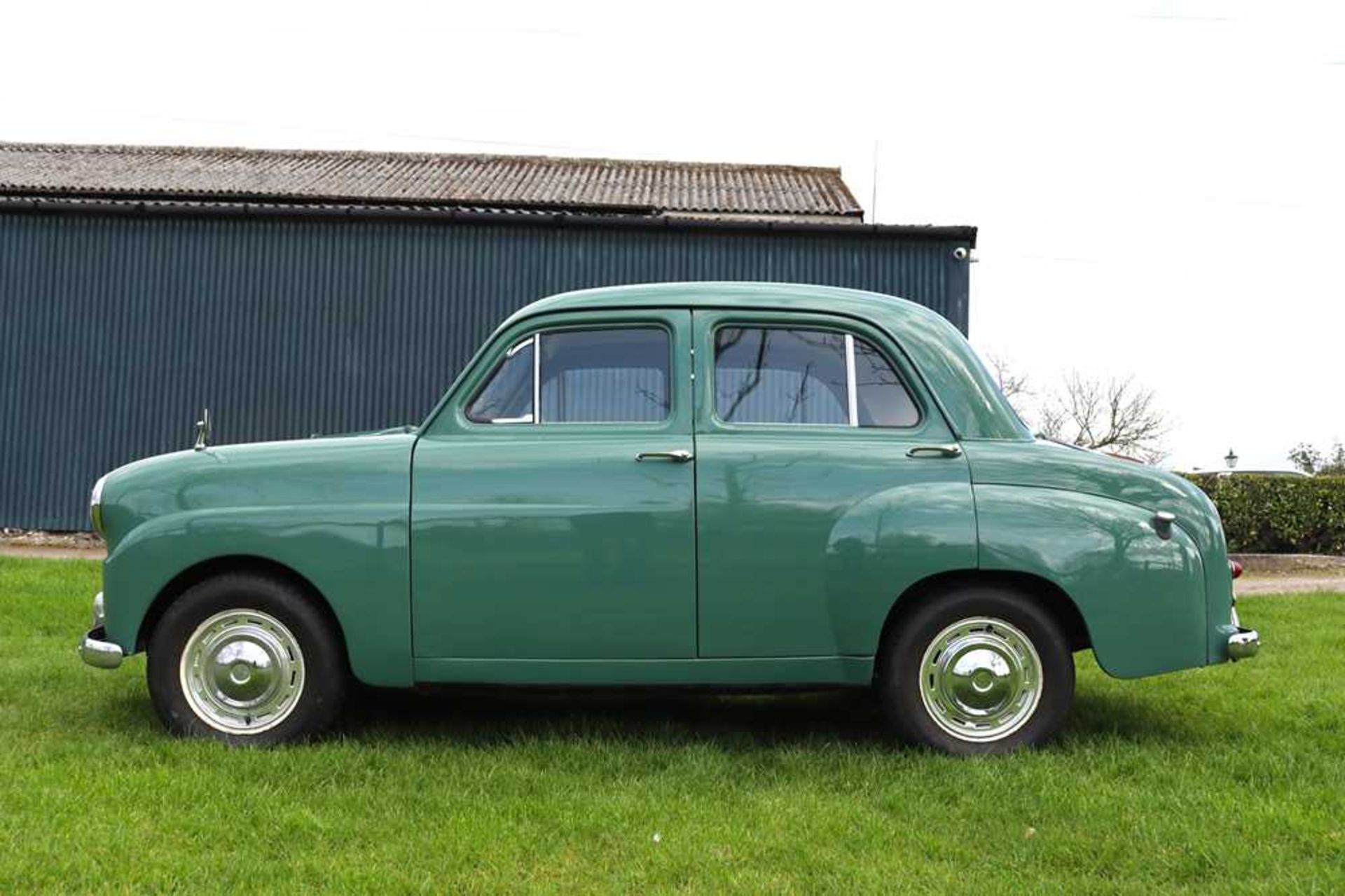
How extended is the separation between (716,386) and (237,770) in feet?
7.69

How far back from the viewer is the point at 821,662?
4.65m

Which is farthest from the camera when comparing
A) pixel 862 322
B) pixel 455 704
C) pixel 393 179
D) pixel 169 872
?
pixel 393 179

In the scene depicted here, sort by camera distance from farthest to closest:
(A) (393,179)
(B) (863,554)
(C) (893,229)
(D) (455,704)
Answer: (A) (393,179), (C) (893,229), (D) (455,704), (B) (863,554)

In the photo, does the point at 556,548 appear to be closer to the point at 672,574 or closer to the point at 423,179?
the point at 672,574

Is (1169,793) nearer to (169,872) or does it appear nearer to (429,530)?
(429,530)

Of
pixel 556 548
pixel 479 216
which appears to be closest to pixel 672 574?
pixel 556 548

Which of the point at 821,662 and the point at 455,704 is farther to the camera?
the point at 455,704

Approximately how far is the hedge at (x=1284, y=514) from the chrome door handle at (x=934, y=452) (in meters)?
11.7

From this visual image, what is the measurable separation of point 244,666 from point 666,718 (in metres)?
1.86

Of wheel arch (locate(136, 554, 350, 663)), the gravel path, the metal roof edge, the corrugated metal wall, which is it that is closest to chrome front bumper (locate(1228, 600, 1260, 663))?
wheel arch (locate(136, 554, 350, 663))

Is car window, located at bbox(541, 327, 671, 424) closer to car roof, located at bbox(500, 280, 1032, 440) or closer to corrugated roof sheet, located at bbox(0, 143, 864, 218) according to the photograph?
car roof, located at bbox(500, 280, 1032, 440)

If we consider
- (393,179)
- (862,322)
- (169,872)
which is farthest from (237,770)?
(393,179)

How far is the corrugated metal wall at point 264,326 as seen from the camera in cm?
1461

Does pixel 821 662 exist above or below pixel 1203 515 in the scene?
below
